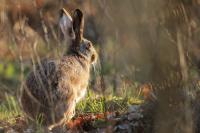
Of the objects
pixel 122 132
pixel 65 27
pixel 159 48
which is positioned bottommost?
pixel 122 132

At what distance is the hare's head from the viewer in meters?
9.92

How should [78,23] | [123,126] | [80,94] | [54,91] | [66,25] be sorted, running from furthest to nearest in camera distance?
[66,25]
[78,23]
[80,94]
[54,91]
[123,126]

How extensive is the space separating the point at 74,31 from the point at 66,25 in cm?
14

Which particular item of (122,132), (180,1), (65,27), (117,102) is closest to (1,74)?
(65,27)

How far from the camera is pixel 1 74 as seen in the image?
14102 mm

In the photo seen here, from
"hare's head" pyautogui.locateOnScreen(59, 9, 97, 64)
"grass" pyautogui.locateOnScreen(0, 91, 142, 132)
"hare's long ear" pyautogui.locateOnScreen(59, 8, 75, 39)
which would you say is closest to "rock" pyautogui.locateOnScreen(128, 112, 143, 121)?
"grass" pyautogui.locateOnScreen(0, 91, 142, 132)

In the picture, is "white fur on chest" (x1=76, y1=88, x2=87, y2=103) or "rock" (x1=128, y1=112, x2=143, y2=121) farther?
"white fur on chest" (x1=76, y1=88, x2=87, y2=103)

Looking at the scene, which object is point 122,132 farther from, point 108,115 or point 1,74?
point 1,74

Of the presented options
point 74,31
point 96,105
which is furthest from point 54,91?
point 74,31

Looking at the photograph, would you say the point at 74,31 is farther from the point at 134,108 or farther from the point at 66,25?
the point at 134,108

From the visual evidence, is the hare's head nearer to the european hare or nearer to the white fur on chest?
the european hare

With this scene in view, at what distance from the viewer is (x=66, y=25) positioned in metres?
10.0

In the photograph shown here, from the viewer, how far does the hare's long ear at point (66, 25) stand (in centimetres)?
1000

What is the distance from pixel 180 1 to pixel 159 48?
0.48 metres
